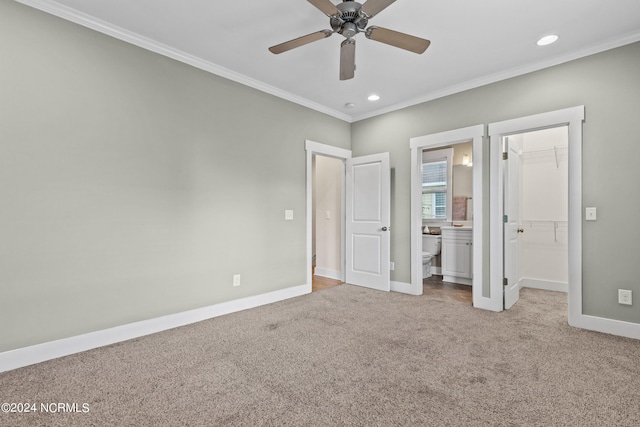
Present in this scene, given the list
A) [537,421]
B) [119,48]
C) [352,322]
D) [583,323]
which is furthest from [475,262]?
[119,48]

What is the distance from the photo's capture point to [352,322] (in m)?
3.07

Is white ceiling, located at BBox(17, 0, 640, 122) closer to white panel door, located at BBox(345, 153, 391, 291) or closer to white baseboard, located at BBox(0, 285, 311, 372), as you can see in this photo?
white panel door, located at BBox(345, 153, 391, 291)

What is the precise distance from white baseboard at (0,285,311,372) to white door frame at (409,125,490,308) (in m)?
2.05

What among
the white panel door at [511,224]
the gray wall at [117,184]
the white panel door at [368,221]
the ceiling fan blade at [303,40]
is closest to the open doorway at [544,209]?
the white panel door at [511,224]

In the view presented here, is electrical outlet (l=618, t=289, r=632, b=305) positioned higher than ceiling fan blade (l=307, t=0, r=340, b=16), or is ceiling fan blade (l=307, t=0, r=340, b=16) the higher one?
Result: ceiling fan blade (l=307, t=0, r=340, b=16)

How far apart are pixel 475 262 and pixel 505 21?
2.46 metres

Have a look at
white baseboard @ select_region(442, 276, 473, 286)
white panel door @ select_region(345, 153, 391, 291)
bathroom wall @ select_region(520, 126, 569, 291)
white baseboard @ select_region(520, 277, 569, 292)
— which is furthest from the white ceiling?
white baseboard @ select_region(520, 277, 569, 292)

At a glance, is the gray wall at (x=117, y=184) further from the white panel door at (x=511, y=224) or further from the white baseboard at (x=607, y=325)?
the white baseboard at (x=607, y=325)

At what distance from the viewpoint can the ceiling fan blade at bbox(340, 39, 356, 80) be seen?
7.36 ft

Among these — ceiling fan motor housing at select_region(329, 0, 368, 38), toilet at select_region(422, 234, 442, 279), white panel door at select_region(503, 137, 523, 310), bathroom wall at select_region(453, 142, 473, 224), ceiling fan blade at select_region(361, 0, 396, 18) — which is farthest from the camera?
bathroom wall at select_region(453, 142, 473, 224)

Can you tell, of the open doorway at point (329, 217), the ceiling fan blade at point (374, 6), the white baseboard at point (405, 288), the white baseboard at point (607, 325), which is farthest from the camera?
the open doorway at point (329, 217)

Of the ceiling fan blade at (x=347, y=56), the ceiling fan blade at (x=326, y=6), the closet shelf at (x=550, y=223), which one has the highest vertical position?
the ceiling fan blade at (x=326, y=6)

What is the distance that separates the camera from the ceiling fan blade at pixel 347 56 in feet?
7.36

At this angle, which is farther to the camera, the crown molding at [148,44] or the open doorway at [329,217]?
the open doorway at [329,217]
